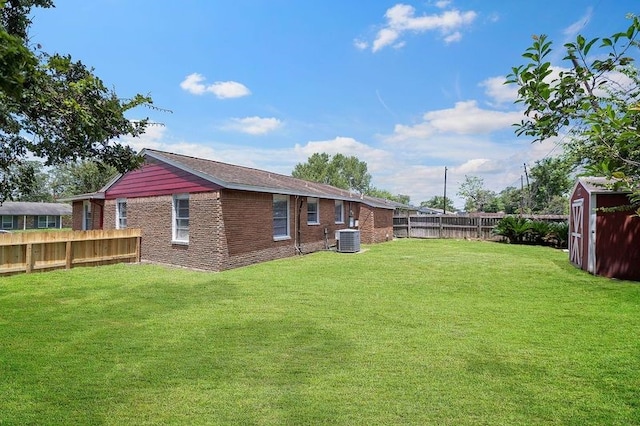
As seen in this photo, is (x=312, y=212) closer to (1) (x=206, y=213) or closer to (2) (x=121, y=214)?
(1) (x=206, y=213)

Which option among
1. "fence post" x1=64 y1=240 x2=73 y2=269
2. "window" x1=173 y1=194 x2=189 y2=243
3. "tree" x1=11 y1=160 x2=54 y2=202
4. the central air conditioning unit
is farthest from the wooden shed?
"fence post" x1=64 y1=240 x2=73 y2=269

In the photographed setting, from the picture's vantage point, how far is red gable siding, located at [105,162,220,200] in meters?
11.7

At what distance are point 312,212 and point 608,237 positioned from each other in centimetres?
1097

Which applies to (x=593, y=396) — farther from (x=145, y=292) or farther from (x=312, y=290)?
(x=145, y=292)

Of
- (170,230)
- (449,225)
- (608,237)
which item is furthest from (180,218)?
(449,225)

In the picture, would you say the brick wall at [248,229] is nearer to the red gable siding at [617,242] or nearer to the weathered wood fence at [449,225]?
the red gable siding at [617,242]

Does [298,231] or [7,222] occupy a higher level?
[298,231]

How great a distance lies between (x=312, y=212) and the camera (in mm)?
16719

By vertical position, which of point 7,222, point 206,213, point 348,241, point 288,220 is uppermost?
point 206,213

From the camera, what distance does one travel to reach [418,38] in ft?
36.3

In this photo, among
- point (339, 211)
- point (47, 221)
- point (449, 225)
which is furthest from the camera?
point (47, 221)

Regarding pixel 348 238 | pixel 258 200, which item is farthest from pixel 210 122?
pixel 348 238

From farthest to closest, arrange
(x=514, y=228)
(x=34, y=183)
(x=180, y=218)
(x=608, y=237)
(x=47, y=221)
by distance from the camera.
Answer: (x=47, y=221)
(x=514, y=228)
(x=180, y=218)
(x=608, y=237)
(x=34, y=183)

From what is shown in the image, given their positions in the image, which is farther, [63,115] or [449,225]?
[449,225]
